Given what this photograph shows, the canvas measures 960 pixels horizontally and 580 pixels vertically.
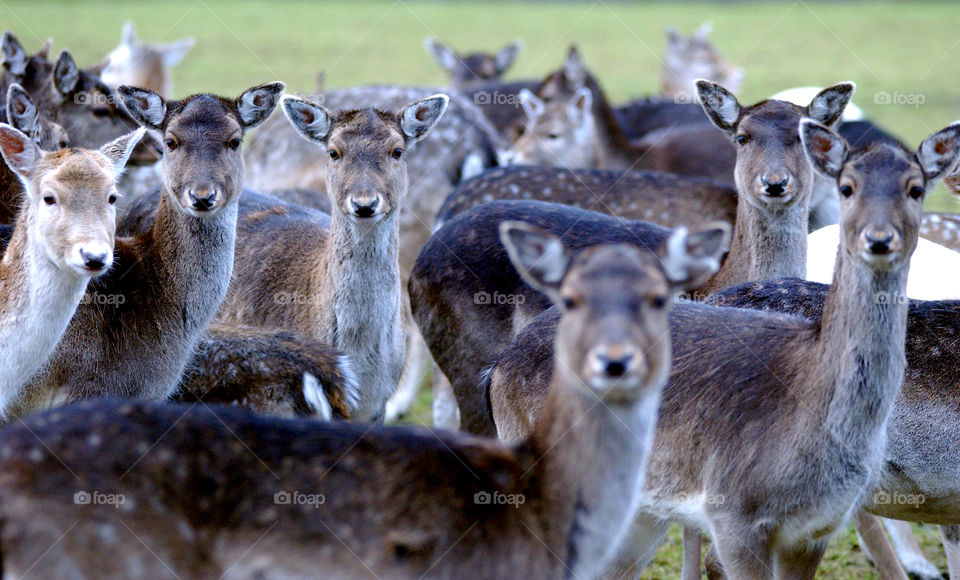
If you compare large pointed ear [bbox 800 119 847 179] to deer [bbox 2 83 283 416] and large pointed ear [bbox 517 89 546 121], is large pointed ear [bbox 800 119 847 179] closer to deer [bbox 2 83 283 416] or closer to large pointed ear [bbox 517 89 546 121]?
deer [bbox 2 83 283 416]

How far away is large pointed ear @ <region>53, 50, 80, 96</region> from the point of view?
752cm

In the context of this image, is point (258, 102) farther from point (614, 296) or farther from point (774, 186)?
point (614, 296)

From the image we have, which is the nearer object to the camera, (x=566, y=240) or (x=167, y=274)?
(x=167, y=274)

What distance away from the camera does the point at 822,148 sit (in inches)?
184

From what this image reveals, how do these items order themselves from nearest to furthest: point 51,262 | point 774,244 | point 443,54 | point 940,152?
point 940,152, point 51,262, point 774,244, point 443,54

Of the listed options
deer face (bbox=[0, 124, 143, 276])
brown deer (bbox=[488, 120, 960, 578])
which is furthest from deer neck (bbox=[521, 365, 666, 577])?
deer face (bbox=[0, 124, 143, 276])

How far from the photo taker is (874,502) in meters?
4.80

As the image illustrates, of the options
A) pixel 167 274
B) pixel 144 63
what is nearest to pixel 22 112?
pixel 167 274

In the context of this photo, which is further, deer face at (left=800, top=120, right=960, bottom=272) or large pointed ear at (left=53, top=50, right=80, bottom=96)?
large pointed ear at (left=53, top=50, right=80, bottom=96)

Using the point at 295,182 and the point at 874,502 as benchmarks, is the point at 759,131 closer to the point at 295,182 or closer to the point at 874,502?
the point at 874,502

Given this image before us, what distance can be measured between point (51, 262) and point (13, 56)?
348cm

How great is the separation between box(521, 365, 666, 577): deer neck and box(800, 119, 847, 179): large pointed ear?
5.21ft

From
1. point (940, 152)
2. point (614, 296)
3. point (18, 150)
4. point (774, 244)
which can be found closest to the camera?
point (614, 296)

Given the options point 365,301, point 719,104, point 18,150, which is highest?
point 719,104
